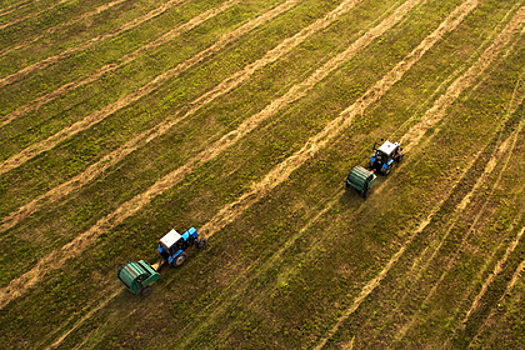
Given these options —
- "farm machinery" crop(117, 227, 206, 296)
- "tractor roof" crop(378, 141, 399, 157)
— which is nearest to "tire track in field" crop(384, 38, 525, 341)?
"tractor roof" crop(378, 141, 399, 157)

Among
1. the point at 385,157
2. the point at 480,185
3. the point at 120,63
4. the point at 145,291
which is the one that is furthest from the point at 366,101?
the point at 120,63

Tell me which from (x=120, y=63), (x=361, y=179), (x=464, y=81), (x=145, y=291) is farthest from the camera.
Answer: (x=120, y=63)

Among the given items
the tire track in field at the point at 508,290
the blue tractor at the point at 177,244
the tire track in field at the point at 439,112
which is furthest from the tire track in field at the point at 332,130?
the tire track in field at the point at 508,290

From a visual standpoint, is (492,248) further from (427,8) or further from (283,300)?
(427,8)

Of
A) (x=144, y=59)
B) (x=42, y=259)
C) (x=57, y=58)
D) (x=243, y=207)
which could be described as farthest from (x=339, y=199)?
(x=57, y=58)

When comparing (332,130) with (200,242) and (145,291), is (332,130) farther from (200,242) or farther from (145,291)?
(145,291)

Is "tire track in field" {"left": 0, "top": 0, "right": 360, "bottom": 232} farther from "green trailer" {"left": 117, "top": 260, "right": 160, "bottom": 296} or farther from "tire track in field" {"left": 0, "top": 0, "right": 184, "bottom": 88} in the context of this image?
"tire track in field" {"left": 0, "top": 0, "right": 184, "bottom": 88}
